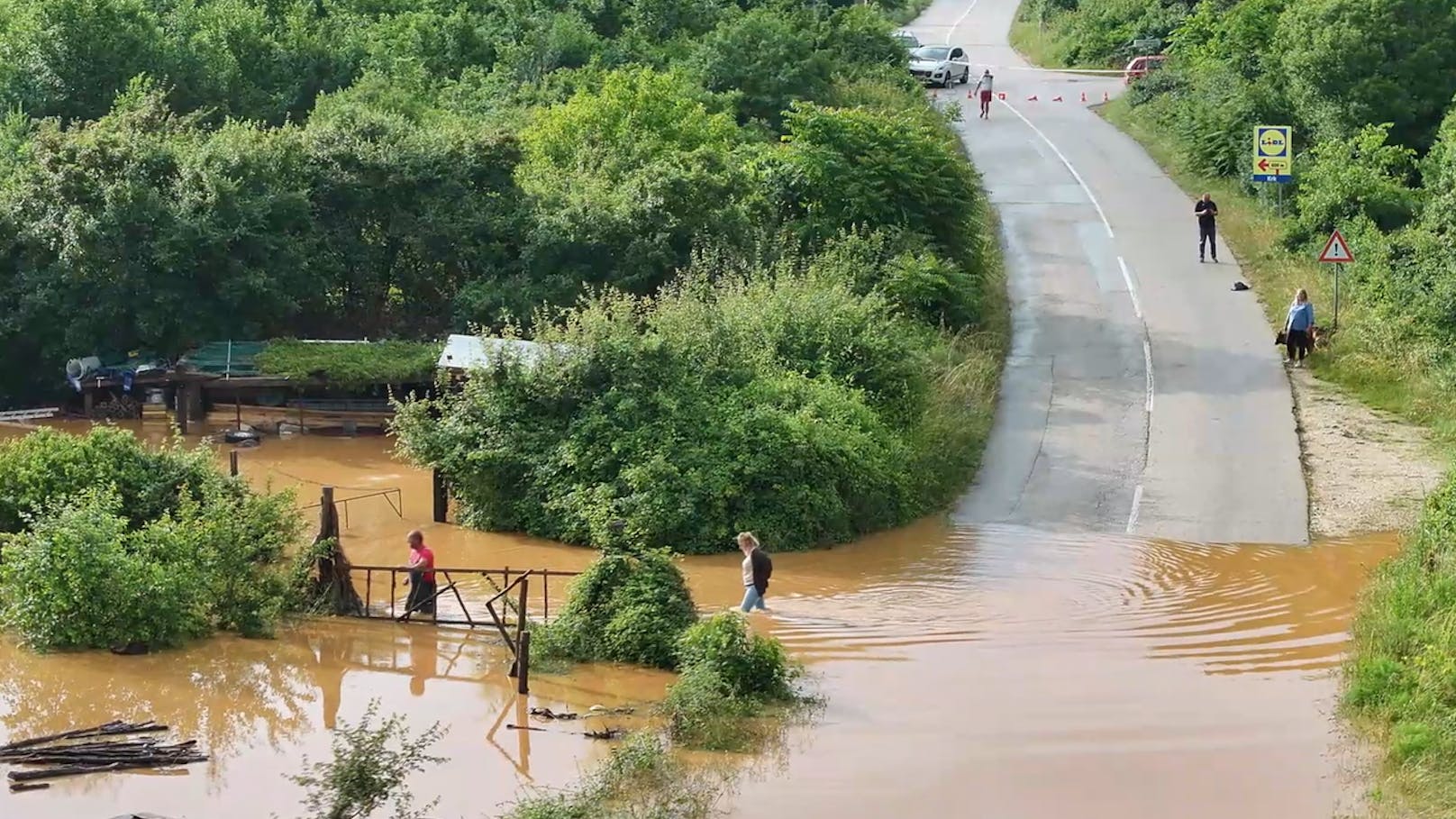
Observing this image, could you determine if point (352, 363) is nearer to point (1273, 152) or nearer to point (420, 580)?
point (420, 580)

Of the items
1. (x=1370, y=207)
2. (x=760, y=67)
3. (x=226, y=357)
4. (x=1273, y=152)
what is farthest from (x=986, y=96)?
(x=226, y=357)

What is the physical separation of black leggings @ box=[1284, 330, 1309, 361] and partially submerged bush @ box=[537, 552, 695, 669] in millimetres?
15297

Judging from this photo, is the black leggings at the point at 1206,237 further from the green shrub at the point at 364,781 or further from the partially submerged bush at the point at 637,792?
the green shrub at the point at 364,781

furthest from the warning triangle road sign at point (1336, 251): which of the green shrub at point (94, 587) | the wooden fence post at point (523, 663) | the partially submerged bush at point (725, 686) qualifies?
the green shrub at point (94, 587)

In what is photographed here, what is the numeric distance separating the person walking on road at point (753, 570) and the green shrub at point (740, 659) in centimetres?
218

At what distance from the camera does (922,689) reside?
18250mm

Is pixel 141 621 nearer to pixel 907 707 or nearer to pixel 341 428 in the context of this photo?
pixel 907 707

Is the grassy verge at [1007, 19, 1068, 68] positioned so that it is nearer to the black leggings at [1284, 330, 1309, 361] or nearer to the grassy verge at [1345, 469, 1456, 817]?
the black leggings at [1284, 330, 1309, 361]

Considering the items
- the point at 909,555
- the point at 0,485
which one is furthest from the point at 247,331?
the point at 909,555

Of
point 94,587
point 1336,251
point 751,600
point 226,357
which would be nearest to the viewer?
point 94,587

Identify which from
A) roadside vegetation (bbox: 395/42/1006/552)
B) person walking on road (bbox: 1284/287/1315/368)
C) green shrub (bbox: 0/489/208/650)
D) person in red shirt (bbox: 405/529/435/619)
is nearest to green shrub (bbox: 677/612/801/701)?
person in red shirt (bbox: 405/529/435/619)

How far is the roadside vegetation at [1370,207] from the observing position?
1747 centimetres

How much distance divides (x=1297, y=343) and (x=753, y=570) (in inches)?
569

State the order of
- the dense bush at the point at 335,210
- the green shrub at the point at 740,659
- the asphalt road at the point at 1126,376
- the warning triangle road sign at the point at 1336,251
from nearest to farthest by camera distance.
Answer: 1. the green shrub at the point at 740,659
2. the asphalt road at the point at 1126,376
3. the warning triangle road sign at the point at 1336,251
4. the dense bush at the point at 335,210
